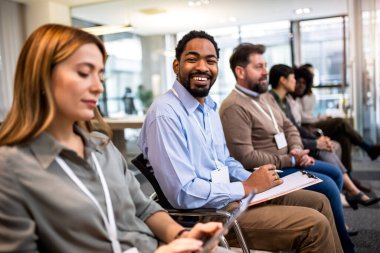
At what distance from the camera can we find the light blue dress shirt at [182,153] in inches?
60.5

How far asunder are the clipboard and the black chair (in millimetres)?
152

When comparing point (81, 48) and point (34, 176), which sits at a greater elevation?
point (81, 48)

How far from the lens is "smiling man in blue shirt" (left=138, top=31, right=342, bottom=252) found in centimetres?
152

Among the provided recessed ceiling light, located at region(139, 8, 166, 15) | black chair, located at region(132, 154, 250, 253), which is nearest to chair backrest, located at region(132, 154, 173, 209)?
black chair, located at region(132, 154, 250, 253)

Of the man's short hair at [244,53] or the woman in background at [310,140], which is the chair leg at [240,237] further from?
the woman in background at [310,140]

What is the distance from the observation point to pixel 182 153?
1.58 meters

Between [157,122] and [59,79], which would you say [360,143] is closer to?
[157,122]

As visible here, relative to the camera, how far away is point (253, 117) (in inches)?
91.8

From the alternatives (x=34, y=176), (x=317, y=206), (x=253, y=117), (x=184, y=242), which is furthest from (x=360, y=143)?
(x=34, y=176)

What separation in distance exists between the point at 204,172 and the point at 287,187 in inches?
15.5

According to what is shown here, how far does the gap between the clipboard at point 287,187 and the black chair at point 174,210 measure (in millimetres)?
152


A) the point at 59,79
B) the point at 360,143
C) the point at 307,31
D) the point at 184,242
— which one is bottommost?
the point at 360,143

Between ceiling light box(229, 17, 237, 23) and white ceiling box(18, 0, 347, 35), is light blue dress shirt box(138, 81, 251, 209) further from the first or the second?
ceiling light box(229, 17, 237, 23)

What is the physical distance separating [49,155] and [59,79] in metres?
0.19
